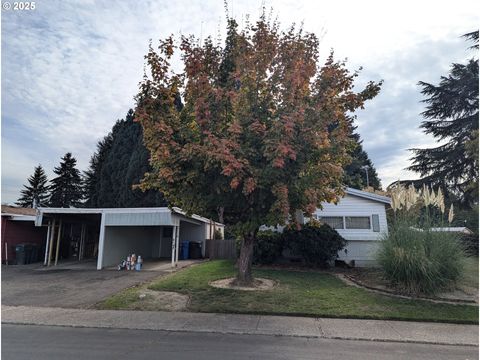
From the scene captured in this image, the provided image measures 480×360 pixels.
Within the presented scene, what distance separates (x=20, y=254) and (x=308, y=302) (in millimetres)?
14730

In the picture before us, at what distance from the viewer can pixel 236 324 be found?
6422 millimetres

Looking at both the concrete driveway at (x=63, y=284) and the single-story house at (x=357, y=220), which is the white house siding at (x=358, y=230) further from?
the concrete driveway at (x=63, y=284)

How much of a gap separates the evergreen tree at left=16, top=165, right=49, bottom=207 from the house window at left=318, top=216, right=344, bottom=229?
40728 millimetres

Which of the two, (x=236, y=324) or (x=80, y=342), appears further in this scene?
(x=236, y=324)

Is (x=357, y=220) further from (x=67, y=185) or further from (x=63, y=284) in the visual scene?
(x=67, y=185)

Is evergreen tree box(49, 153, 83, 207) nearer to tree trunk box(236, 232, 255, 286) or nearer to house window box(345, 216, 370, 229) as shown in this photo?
house window box(345, 216, 370, 229)

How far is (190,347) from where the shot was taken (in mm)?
5117

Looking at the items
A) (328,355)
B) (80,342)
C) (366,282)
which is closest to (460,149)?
(366,282)

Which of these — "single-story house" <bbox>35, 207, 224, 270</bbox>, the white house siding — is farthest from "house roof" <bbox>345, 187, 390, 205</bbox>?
"single-story house" <bbox>35, 207, 224, 270</bbox>

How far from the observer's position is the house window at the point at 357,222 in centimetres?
1460

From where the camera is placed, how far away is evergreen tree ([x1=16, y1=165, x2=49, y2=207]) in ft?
145

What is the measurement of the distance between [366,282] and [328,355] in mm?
5962

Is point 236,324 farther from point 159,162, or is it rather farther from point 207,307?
point 159,162

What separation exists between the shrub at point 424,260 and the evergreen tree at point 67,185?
37.3 metres
